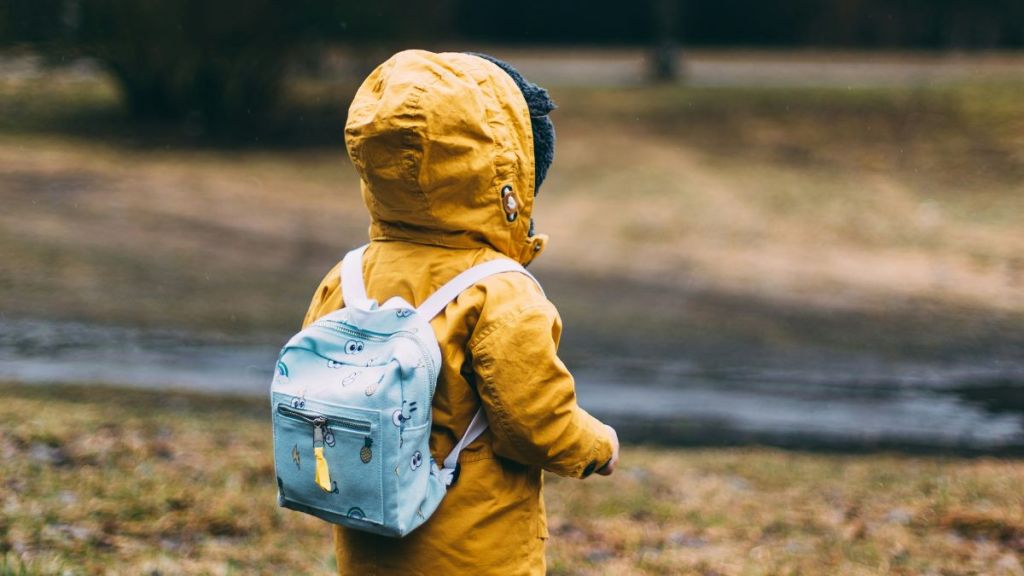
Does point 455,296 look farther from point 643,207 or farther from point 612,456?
point 643,207

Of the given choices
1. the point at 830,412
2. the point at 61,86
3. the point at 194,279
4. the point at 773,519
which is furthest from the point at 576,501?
the point at 61,86

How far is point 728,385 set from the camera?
8.39 meters

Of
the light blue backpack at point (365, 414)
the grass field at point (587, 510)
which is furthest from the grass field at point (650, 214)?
the light blue backpack at point (365, 414)

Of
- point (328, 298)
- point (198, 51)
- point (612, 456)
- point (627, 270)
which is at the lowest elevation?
point (627, 270)

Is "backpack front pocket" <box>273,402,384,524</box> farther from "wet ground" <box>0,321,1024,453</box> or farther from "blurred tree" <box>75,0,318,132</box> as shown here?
"blurred tree" <box>75,0,318,132</box>

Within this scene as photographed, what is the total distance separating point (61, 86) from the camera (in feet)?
56.5

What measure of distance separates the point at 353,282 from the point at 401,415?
1.23 ft

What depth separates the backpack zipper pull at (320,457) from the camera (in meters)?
2.23

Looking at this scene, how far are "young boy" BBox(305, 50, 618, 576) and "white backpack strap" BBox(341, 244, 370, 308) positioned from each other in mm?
19

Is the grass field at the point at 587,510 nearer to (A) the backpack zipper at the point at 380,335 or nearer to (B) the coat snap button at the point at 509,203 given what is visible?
(A) the backpack zipper at the point at 380,335

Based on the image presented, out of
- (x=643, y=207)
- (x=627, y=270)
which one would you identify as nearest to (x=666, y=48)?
(x=643, y=207)

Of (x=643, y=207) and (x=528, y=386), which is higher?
(x=528, y=386)

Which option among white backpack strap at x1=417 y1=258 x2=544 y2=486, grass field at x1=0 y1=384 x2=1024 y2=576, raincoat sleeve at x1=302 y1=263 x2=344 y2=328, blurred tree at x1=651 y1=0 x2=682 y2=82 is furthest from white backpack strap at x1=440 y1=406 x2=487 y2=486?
blurred tree at x1=651 y1=0 x2=682 y2=82

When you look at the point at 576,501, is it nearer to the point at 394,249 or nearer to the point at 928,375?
the point at 394,249
